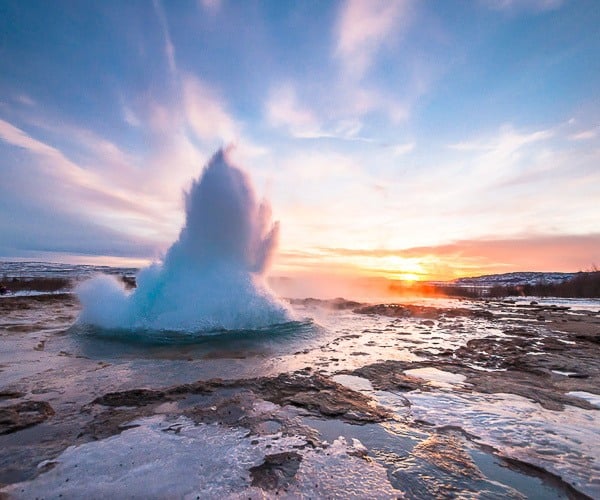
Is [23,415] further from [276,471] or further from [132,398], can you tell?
[276,471]

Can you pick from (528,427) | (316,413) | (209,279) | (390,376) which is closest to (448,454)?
(528,427)

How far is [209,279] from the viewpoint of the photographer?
494 inches

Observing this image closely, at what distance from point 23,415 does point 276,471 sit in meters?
3.83

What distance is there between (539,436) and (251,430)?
3.67 meters

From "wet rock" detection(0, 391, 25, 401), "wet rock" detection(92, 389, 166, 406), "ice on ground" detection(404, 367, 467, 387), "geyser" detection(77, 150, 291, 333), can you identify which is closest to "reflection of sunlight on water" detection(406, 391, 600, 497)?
"ice on ground" detection(404, 367, 467, 387)

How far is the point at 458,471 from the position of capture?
323 centimetres

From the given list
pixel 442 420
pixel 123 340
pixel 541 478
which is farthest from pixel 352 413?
pixel 123 340

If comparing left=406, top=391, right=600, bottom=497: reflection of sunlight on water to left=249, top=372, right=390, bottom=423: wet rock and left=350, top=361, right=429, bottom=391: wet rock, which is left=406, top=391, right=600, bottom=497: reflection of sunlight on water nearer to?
left=350, top=361, right=429, bottom=391: wet rock

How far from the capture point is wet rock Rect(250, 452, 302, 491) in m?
2.96

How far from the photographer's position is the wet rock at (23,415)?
13.3 feet

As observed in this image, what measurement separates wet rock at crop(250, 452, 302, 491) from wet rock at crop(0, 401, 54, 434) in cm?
325

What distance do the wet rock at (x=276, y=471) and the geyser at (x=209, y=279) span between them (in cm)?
843

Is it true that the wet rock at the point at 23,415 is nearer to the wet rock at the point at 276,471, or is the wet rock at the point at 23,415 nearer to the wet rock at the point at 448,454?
the wet rock at the point at 276,471

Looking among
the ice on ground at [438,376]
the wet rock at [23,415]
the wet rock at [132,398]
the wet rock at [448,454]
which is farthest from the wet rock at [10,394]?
the ice on ground at [438,376]
